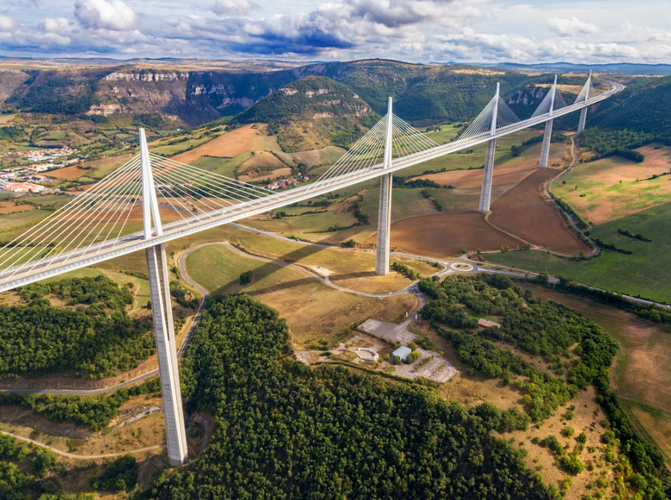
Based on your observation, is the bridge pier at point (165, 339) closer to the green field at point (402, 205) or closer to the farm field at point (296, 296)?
the farm field at point (296, 296)

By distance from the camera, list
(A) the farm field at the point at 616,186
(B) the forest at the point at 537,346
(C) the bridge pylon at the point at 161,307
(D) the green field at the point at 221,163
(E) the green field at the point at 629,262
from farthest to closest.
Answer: (D) the green field at the point at 221,163 < (A) the farm field at the point at 616,186 < (E) the green field at the point at 629,262 < (B) the forest at the point at 537,346 < (C) the bridge pylon at the point at 161,307

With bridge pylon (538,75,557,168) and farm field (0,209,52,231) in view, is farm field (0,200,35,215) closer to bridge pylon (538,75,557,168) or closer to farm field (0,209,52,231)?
farm field (0,209,52,231)

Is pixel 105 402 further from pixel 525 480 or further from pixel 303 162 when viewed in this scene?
pixel 303 162

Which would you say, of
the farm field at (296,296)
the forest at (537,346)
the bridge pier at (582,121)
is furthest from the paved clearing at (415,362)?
the bridge pier at (582,121)

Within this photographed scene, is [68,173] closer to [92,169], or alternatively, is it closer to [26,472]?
[92,169]

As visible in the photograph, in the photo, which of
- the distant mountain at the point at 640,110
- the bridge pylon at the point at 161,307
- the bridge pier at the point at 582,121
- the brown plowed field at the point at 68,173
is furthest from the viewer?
the brown plowed field at the point at 68,173

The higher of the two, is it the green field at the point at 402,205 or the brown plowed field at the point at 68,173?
the green field at the point at 402,205

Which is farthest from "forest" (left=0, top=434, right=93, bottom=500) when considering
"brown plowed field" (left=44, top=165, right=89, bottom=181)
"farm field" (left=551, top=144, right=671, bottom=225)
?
"brown plowed field" (left=44, top=165, right=89, bottom=181)

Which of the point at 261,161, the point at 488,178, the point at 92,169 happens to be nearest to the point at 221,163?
the point at 261,161
